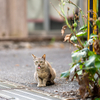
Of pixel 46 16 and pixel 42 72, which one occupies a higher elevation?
pixel 46 16

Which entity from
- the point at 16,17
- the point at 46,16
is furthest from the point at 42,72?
the point at 46,16

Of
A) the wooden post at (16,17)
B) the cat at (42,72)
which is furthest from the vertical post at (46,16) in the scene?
the cat at (42,72)

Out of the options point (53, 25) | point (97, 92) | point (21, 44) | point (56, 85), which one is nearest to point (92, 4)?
point (56, 85)

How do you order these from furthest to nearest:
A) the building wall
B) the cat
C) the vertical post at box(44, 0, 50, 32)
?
the vertical post at box(44, 0, 50, 32)
the building wall
the cat

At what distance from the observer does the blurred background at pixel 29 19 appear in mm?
9023

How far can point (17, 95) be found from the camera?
303cm

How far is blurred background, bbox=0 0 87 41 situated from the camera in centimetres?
902

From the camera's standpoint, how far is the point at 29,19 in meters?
10.2

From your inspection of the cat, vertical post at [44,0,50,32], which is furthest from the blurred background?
the cat

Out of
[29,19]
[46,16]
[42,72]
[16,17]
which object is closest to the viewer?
[42,72]

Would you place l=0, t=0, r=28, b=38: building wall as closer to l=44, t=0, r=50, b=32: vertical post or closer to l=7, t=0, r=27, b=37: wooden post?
l=7, t=0, r=27, b=37: wooden post

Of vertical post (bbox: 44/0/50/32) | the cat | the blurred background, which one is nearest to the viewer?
the cat

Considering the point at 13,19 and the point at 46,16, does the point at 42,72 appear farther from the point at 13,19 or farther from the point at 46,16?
the point at 46,16

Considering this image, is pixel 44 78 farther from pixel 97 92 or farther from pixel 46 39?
pixel 46 39
